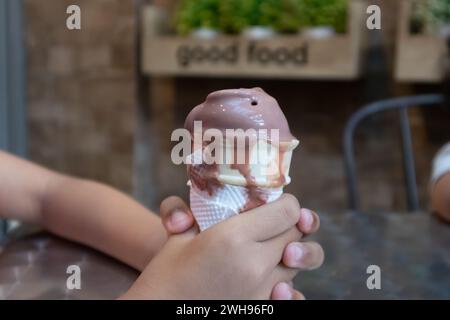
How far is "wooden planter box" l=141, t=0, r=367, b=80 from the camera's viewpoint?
151 centimetres

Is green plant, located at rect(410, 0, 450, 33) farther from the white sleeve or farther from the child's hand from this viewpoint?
the child's hand

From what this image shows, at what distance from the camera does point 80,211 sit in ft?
1.83

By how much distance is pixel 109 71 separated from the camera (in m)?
1.78

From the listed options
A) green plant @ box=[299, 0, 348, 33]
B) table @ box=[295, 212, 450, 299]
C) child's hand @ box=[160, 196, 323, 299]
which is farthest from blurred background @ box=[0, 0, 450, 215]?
child's hand @ box=[160, 196, 323, 299]

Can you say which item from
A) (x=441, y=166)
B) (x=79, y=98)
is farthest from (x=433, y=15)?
(x=79, y=98)

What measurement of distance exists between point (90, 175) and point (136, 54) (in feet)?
1.34

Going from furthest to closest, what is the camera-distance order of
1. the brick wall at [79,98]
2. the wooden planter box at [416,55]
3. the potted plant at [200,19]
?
1. the brick wall at [79,98]
2. the potted plant at [200,19]
3. the wooden planter box at [416,55]

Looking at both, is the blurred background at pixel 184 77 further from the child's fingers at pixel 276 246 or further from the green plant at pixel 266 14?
the child's fingers at pixel 276 246

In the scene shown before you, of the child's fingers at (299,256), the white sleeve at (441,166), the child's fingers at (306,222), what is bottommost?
the white sleeve at (441,166)

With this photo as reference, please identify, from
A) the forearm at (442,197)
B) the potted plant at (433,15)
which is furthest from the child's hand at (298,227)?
the potted plant at (433,15)

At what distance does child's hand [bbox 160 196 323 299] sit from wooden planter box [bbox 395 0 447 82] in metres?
1.24

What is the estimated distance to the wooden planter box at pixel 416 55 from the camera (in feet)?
4.72

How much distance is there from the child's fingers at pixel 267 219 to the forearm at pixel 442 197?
20.2 inches
